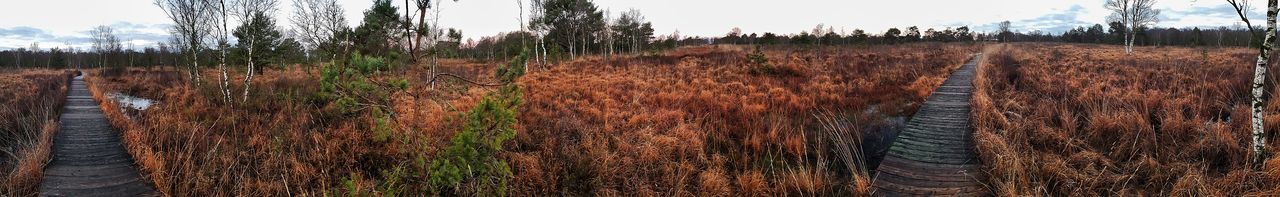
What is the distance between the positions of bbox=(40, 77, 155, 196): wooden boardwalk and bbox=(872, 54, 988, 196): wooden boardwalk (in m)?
6.51

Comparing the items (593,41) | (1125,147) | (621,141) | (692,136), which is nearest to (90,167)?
(621,141)

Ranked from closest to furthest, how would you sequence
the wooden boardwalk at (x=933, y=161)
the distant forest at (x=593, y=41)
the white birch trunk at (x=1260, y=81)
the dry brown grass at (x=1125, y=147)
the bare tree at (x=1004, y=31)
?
the white birch trunk at (x=1260, y=81)
the dry brown grass at (x=1125, y=147)
the wooden boardwalk at (x=933, y=161)
the distant forest at (x=593, y=41)
the bare tree at (x=1004, y=31)

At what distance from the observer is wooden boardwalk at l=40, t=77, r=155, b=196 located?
475 centimetres

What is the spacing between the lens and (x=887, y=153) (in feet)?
18.9

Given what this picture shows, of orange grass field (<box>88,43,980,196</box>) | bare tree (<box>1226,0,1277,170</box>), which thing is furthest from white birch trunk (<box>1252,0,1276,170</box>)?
orange grass field (<box>88,43,980,196</box>)

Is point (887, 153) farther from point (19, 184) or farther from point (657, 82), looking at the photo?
point (657, 82)

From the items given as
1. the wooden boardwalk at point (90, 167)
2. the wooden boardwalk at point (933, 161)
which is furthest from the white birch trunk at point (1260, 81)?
the wooden boardwalk at point (90, 167)

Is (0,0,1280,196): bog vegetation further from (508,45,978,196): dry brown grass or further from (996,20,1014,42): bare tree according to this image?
(996,20,1014,42): bare tree

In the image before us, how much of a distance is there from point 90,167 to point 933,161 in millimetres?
8571

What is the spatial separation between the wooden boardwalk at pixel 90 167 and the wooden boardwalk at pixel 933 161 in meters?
6.51

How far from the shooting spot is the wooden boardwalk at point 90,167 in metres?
4.75

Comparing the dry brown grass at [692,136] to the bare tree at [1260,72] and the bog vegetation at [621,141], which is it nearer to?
the bog vegetation at [621,141]

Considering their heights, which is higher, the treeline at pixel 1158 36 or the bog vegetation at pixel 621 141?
the treeline at pixel 1158 36

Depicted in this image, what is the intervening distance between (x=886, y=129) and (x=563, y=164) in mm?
4690
